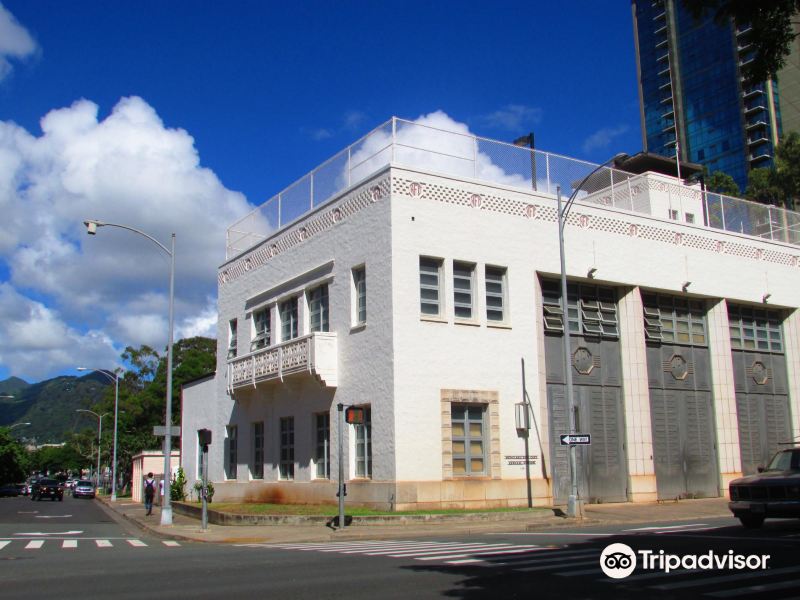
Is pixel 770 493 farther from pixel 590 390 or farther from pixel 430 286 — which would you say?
pixel 590 390

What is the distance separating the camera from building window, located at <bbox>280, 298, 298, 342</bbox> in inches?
1193

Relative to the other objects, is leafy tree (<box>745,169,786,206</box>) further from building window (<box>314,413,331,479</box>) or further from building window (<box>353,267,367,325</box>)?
building window (<box>314,413,331,479</box>)

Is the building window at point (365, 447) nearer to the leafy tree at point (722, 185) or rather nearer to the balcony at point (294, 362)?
the balcony at point (294, 362)

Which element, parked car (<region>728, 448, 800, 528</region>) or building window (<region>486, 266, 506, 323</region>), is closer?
parked car (<region>728, 448, 800, 528</region>)

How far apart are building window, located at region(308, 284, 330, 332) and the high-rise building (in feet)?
342

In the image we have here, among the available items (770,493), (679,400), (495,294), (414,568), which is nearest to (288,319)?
(495,294)

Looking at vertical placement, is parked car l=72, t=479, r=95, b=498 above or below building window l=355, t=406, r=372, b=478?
below

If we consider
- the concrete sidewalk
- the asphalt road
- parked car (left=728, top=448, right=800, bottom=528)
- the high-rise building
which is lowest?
the concrete sidewalk

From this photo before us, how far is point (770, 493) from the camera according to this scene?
1586 cm

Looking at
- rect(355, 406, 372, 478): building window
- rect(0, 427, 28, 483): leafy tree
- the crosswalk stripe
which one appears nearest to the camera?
the crosswalk stripe

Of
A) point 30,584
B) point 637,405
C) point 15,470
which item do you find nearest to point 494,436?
point 637,405

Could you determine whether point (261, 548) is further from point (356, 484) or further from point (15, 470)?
point (15, 470)

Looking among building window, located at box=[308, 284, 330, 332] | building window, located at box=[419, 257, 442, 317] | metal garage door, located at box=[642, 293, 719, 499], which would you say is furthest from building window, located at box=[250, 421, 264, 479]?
metal garage door, located at box=[642, 293, 719, 499]

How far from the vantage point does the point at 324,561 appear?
13125mm
